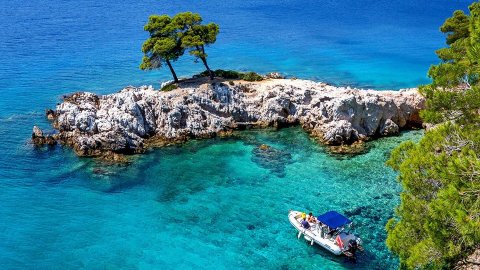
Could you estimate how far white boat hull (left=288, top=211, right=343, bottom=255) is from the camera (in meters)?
32.9

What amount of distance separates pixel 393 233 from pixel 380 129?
31.0 meters

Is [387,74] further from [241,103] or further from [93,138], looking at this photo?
[93,138]

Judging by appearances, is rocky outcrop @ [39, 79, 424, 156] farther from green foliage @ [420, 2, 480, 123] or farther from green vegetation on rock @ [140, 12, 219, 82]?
green foliage @ [420, 2, 480, 123]

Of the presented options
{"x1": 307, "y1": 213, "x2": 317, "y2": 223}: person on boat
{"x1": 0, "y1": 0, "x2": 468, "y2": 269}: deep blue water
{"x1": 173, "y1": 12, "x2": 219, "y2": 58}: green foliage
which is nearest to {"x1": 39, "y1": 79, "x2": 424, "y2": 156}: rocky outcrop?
{"x1": 0, "y1": 0, "x2": 468, "y2": 269}: deep blue water

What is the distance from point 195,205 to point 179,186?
12.9 feet

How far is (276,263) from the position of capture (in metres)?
32.0

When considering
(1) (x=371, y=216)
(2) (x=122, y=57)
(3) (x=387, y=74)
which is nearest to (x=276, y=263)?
(1) (x=371, y=216)

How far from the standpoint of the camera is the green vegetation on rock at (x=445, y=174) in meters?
18.1

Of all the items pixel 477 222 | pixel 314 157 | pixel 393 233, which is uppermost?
pixel 477 222

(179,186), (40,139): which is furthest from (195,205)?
(40,139)

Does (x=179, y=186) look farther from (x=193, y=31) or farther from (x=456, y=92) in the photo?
(x=456, y=92)

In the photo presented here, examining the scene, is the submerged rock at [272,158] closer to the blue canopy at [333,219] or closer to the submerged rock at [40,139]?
the blue canopy at [333,219]

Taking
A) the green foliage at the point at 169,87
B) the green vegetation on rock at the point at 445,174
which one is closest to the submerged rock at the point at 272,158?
the green foliage at the point at 169,87

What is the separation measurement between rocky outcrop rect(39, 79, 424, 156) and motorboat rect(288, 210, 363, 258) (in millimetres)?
16101
